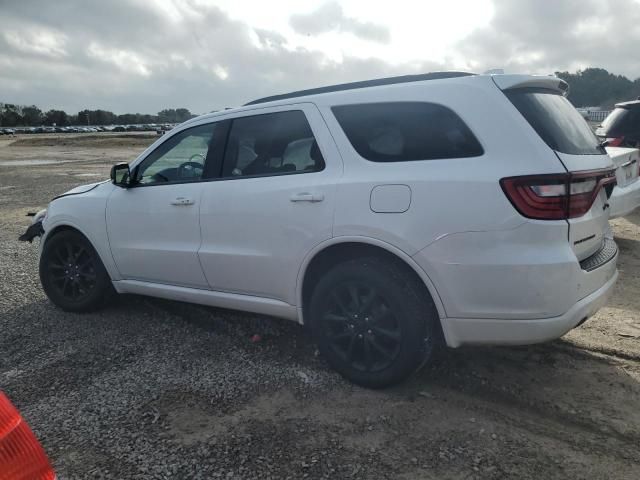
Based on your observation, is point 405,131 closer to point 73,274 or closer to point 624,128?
point 73,274

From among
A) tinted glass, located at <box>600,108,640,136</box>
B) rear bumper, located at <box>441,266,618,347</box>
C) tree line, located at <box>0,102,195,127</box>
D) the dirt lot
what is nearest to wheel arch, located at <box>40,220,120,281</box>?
the dirt lot

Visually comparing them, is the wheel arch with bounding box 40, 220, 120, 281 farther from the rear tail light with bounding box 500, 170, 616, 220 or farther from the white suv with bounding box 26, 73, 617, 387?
the rear tail light with bounding box 500, 170, 616, 220

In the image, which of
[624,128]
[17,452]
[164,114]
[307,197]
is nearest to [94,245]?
[307,197]

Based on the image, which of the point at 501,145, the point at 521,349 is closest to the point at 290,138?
the point at 501,145

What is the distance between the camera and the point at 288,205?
3.47 metres

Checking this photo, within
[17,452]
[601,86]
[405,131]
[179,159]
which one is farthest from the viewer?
[601,86]

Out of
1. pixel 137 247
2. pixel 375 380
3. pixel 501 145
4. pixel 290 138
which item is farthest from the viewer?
pixel 137 247

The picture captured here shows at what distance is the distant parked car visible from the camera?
26.3ft

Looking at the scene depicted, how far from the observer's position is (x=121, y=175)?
454 centimetres

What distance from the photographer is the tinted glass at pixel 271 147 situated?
356cm

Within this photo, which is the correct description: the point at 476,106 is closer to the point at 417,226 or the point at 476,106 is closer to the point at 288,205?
the point at 417,226

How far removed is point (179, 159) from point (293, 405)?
2251mm

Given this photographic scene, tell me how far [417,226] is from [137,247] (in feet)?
8.28

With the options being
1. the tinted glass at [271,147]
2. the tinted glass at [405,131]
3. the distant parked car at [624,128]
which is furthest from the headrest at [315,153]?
the distant parked car at [624,128]
